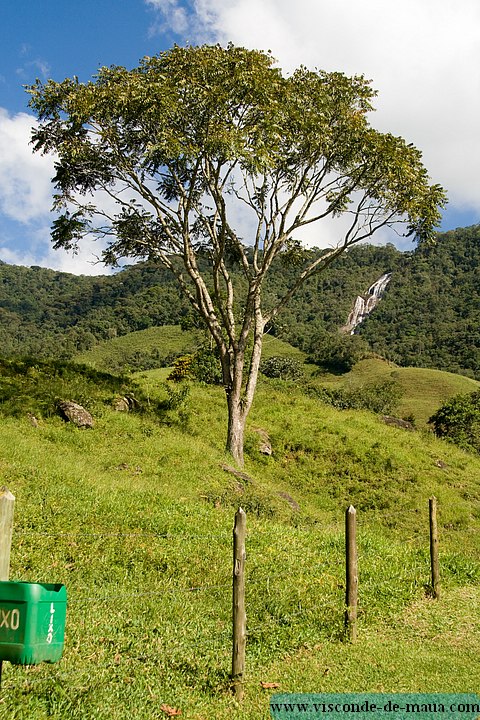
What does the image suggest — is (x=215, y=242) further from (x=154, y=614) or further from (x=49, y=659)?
(x=49, y=659)

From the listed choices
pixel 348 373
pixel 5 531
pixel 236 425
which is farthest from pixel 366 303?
pixel 5 531

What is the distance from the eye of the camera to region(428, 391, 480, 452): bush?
36938 mm

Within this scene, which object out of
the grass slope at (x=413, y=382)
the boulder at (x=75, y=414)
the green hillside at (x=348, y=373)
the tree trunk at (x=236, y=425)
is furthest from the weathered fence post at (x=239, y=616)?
the grass slope at (x=413, y=382)

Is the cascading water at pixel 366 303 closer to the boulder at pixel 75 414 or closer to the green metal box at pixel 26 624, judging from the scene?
the boulder at pixel 75 414

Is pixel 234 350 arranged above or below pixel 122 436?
above

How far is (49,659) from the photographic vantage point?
412 centimetres

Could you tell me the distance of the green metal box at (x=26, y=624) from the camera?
3.96 meters

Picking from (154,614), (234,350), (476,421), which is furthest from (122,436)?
(476,421)

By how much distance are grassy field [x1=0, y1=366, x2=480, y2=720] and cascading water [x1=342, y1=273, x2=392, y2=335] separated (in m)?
141

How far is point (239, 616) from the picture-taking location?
7.12 metres

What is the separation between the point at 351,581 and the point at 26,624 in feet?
20.9

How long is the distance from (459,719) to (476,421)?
3460 cm

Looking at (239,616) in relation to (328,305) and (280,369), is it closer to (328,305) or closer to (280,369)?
(280,369)

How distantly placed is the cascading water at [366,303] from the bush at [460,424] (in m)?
119
